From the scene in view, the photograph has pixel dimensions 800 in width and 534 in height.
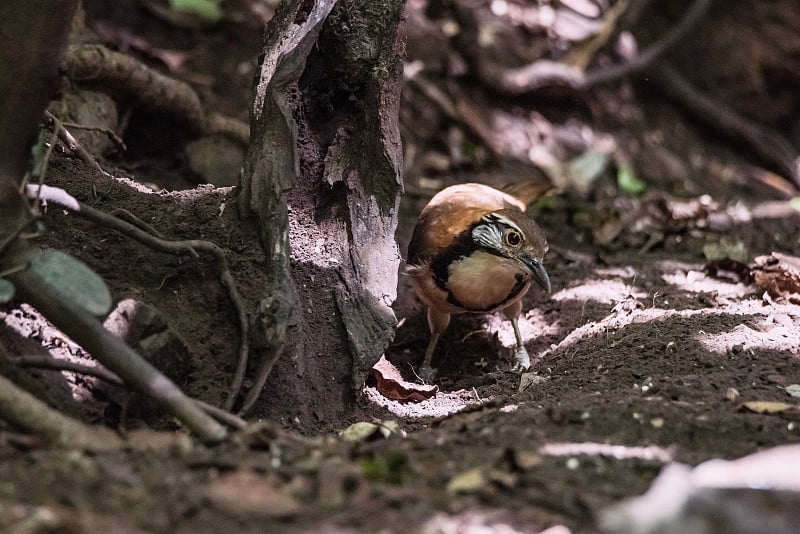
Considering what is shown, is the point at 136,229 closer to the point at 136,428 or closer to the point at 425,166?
the point at 136,428

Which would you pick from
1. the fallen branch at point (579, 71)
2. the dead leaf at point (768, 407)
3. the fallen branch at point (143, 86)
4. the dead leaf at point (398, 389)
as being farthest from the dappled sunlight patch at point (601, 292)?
the fallen branch at point (579, 71)

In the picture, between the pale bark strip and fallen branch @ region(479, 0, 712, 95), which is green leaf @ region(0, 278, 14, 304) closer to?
the pale bark strip

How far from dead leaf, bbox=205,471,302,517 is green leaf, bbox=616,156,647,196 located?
19.8 feet

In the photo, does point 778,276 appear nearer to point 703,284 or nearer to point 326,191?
point 703,284

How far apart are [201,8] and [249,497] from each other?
5754 millimetres

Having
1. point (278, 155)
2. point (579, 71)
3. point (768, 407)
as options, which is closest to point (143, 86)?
point (278, 155)

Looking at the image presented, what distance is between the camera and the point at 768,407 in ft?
10.5

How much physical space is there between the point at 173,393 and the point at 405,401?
1.65 meters

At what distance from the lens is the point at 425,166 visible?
24.3ft

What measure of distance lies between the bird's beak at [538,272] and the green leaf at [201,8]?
3.79m

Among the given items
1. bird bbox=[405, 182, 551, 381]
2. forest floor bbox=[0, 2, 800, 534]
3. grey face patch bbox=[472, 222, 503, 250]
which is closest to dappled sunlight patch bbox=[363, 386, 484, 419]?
forest floor bbox=[0, 2, 800, 534]

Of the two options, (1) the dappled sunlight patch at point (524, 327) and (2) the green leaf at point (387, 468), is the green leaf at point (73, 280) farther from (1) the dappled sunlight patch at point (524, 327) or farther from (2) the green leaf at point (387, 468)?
(1) the dappled sunlight patch at point (524, 327)

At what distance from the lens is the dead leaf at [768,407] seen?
10.5ft

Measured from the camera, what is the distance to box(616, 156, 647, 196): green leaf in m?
7.90
